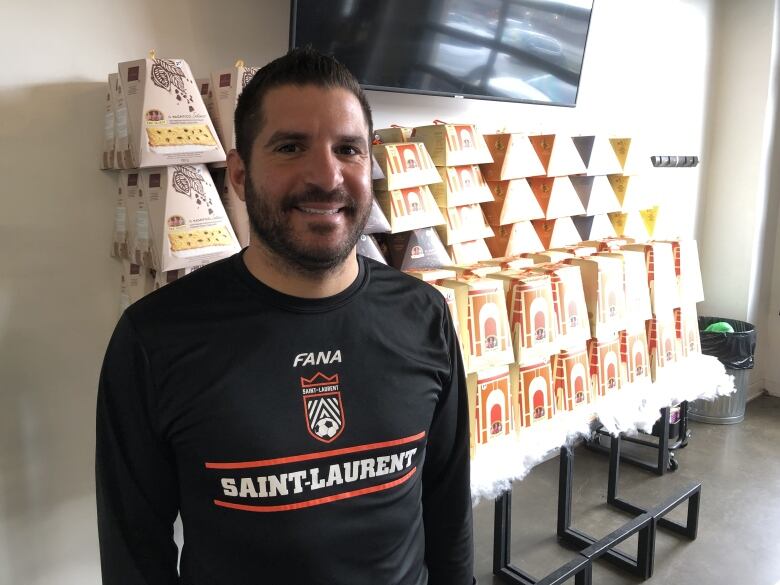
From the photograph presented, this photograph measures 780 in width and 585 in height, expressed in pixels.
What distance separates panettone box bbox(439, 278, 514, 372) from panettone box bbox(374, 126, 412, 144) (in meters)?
0.59

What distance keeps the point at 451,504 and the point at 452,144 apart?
1.36m

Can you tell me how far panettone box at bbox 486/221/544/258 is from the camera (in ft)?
8.28

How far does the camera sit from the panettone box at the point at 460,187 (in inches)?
88.0

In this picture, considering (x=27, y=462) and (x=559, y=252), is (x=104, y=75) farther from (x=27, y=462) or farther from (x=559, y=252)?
(x=559, y=252)

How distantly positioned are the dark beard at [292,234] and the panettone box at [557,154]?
5.65 feet

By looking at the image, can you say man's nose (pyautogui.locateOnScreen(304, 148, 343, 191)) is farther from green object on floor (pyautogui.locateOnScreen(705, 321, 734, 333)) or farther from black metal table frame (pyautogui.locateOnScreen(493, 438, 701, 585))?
green object on floor (pyautogui.locateOnScreen(705, 321, 734, 333))

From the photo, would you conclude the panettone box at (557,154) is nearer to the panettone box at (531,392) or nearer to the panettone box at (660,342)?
the panettone box at (660,342)

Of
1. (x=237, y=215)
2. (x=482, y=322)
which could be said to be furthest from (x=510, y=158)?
(x=237, y=215)

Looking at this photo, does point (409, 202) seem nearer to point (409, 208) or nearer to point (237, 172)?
point (409, 208)

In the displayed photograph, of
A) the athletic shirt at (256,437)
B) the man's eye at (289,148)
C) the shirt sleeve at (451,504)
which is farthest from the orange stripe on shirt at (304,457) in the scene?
the man's eye at (289,148)

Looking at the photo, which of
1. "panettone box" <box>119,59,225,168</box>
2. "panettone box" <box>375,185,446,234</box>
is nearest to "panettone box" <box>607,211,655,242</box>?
"panettone box" <box>375,185,446,234</box>

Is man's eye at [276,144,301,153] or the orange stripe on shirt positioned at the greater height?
man's eye at [276,144,301,153]

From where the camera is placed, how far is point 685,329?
2836 mm

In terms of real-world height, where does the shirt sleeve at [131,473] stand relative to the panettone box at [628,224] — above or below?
below
